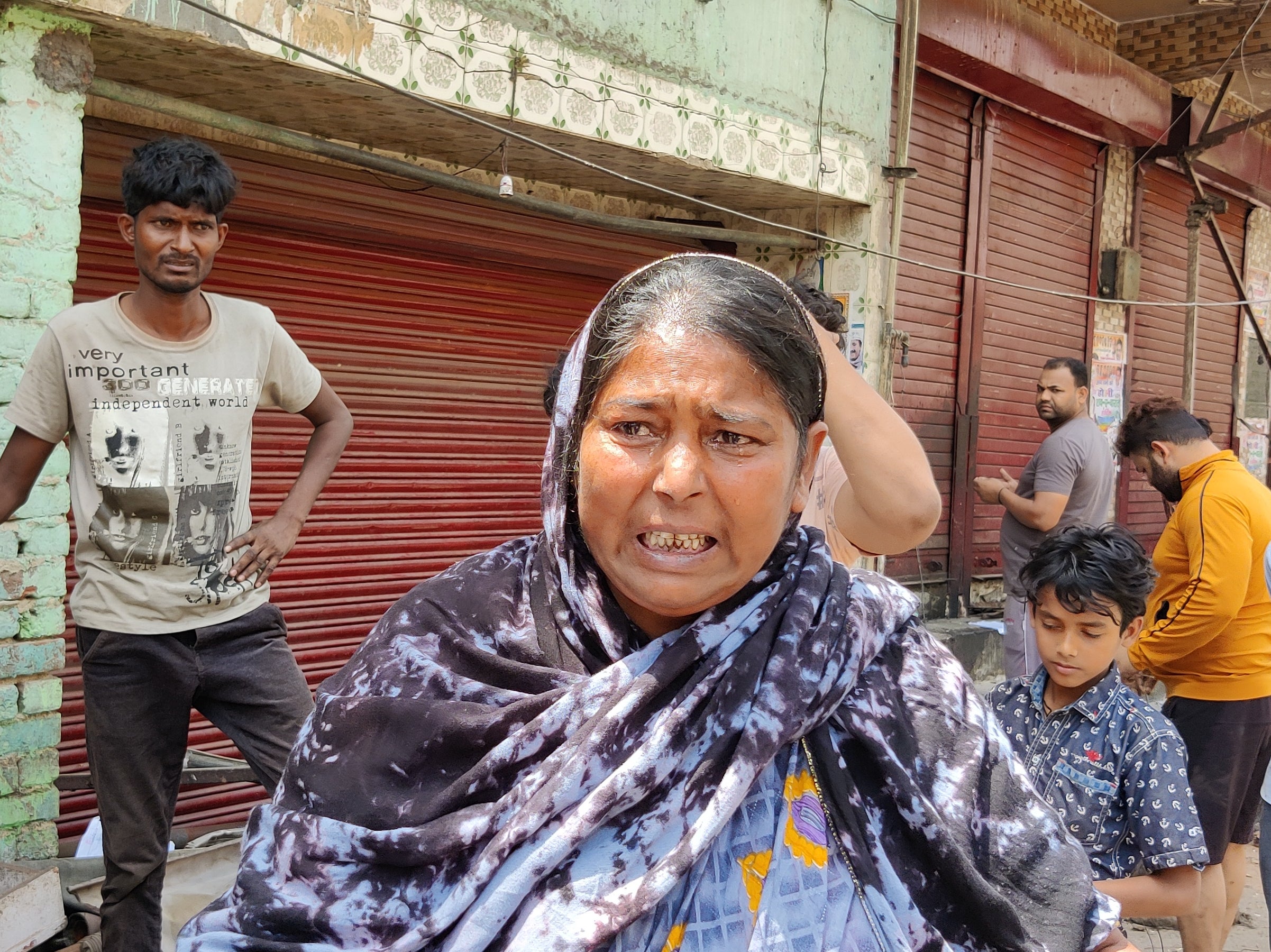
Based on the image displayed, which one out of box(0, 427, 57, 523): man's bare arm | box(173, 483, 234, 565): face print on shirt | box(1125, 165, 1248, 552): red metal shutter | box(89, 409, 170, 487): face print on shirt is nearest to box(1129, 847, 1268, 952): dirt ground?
box(173, 483, 234, 565): face print on shirt

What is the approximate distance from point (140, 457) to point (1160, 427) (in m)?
3.71

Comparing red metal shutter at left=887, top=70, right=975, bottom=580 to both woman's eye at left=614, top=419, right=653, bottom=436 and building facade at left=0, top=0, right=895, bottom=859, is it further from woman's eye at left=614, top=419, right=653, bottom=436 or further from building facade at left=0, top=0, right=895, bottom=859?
woman's eye at left=614, top=419, right=653, bottom=436

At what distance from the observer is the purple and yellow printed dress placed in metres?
1.33

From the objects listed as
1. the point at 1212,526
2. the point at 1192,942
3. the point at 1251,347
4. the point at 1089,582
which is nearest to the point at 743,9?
the point at 1212,526

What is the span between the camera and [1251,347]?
12258 millimetres

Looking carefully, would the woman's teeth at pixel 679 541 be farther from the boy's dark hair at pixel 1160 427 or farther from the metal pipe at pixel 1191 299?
the metal pipe at pixel 1191 299

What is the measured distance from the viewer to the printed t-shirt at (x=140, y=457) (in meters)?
2.85

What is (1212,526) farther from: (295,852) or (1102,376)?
(1102,376)

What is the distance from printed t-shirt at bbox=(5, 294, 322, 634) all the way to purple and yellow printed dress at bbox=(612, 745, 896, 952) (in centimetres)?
204

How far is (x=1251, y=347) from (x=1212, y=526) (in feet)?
32.2

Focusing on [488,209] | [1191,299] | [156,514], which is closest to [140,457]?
[156,514]

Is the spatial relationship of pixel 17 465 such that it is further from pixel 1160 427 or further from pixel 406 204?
pixel 1160 427

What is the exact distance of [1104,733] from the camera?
2.51 metres

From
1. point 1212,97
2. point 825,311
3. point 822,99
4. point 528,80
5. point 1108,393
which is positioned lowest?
point 825,311
